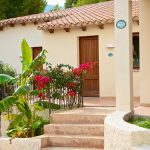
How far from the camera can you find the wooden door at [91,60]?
56.7 ft

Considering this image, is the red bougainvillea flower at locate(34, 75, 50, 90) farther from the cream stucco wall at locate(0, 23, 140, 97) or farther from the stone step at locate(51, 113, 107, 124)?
the cream stucco wall at locate(0, 23, 140, 97)

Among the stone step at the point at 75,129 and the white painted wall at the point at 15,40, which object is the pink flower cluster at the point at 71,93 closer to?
the stone step at the point at 75,129

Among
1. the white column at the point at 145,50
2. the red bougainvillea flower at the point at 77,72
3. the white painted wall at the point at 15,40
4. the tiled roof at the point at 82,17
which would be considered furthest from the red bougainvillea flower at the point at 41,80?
the white painted wall at the point at 15,40

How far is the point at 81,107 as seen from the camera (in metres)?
13.2

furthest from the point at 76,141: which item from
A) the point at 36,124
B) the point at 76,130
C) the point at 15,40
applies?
the point at 15,40

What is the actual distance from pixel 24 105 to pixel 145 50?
13.3ft

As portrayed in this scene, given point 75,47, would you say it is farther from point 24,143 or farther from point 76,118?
point 24,143

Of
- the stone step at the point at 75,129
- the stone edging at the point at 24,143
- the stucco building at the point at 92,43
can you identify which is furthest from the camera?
the stucco building at the point at 92,43

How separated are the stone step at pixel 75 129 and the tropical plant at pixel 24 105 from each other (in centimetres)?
46

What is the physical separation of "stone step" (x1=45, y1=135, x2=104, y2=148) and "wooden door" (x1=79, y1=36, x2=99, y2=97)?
6.22 meters

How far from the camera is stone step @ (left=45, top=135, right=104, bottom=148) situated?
10.5 meters

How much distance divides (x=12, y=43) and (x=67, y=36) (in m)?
5.78

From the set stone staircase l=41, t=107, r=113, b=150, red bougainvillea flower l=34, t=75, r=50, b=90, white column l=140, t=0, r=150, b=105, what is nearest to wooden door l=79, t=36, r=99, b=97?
white column l=140, t=0, r=150, b=105

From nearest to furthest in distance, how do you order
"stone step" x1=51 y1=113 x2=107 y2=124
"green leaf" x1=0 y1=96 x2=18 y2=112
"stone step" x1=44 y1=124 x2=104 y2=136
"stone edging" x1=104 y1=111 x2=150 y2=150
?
1. "stone edging" x1=104 y1=111 x2=150 y2=150
2. "stone step" x1=44 y1=124 x2=104 y2=136
3. "green leaf" x1=0 y1=96 x2=18 y2=112
4. "stone step" x1=51 y1=113 x2=107 y2=124
